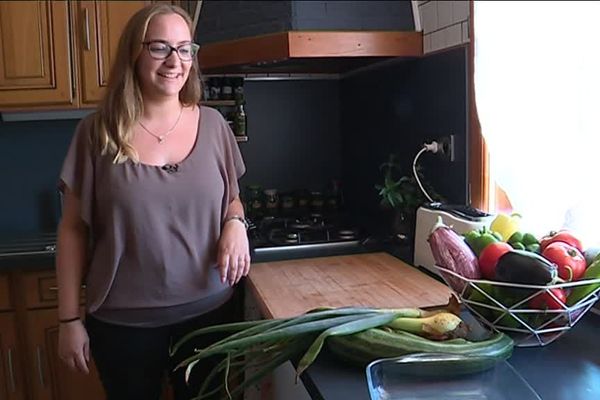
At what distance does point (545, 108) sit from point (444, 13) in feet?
1.95

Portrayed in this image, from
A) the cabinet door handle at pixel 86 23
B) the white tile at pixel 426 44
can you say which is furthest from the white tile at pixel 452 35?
A: the cabinet door handle at pixel 86 23

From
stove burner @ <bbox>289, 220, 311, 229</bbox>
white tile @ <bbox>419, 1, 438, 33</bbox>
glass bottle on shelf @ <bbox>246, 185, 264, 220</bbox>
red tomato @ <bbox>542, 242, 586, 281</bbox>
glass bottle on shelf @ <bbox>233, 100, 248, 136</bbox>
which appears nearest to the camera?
red tomato @ <bbox>542, 242, 586, 281</bbox>

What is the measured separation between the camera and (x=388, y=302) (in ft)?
5.11

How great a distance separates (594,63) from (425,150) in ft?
2.48

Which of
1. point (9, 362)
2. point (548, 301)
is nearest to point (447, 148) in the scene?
point (548, 301)

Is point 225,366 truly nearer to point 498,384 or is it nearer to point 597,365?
point 498,384

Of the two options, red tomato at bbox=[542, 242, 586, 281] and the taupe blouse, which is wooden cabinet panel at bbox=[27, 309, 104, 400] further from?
red tomato at bbox=[542, 242, 586, 281]

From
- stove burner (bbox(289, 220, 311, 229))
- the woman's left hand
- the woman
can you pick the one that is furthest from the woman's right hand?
stove burner (bbox(289, 220, 311, 229))

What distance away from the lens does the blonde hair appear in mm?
1392

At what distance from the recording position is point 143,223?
140 centimetres

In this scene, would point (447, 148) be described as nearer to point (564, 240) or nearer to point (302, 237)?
point (302, 237)

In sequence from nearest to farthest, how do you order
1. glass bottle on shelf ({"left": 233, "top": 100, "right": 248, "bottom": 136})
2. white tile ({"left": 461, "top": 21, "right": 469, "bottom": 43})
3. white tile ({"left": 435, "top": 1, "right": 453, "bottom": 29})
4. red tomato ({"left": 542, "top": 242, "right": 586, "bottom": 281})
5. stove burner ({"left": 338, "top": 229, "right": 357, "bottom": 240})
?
red tomato ({"left": 542, "top": 242, "right": 586, "bottom": 281})
white tile ({"left": 461, "top": 21, "right": 469, "bottom": 43})
white tile ({"left": 435, "top": 1, "right": 453, "bottom": 29})
stove burner ({"left": 338, "top": 229, "right": 357, "bottom": 240})
glass bottle on shelf ({"left": 233, "top": 100, "right": 248, "bottom": 136})

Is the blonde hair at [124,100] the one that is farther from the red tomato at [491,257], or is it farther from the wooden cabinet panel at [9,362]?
the wooden cabinet panel at [9,362]

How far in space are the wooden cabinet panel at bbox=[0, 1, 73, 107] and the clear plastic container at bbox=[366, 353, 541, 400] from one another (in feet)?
5.68
